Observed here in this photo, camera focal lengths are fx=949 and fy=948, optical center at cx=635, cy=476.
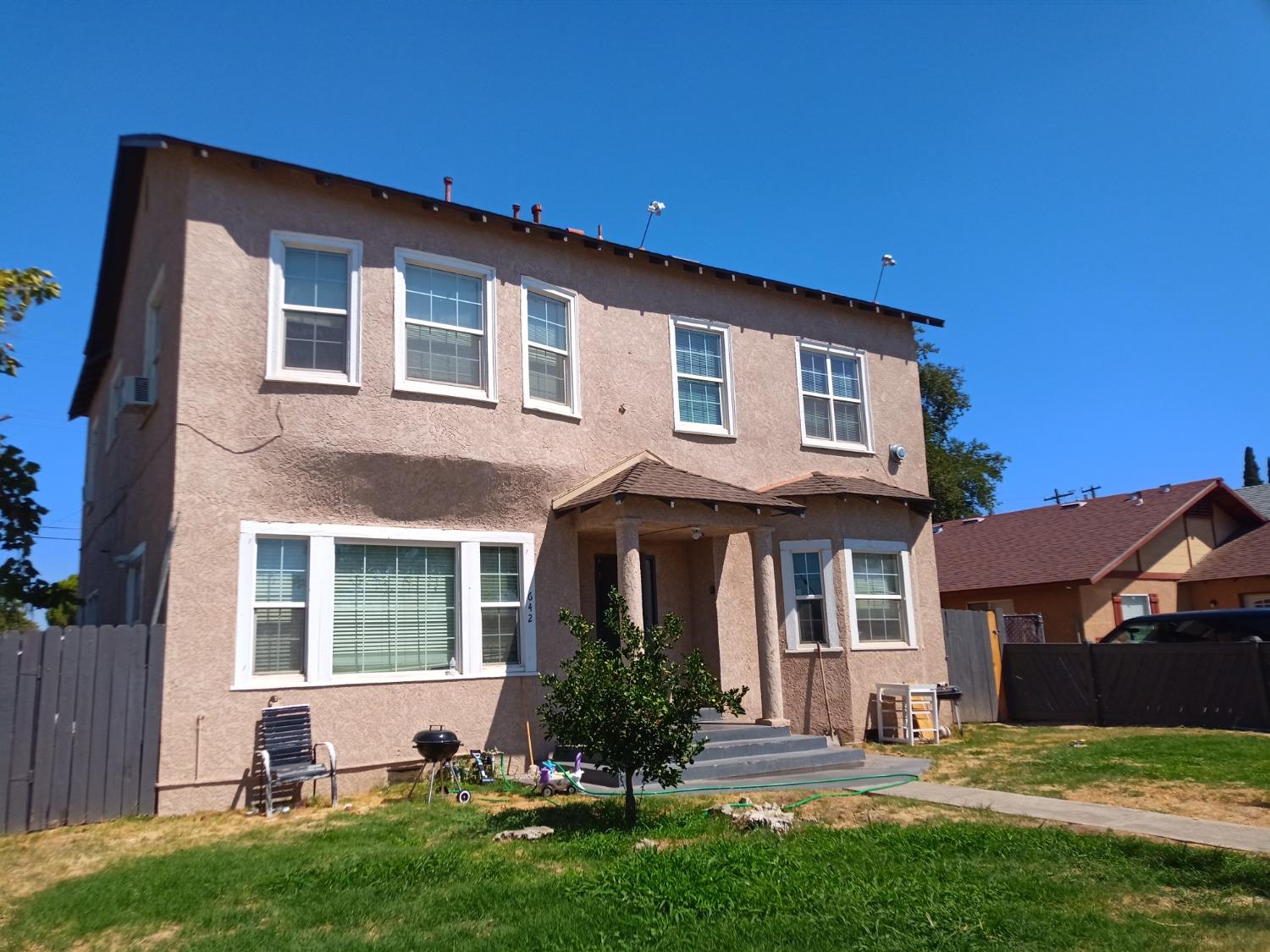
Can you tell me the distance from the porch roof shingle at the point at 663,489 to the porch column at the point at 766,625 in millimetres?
545

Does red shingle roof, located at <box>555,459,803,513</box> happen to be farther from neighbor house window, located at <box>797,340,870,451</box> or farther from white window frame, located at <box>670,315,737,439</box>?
neighbor house window, located at <box>797,340,870,451</box>

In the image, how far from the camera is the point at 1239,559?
82.7ft

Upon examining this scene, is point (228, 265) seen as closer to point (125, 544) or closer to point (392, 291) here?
point (392, 291)

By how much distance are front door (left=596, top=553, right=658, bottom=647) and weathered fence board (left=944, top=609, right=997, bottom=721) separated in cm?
651

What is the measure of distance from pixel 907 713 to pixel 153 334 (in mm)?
12261

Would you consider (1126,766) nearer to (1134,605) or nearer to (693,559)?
(693,559)

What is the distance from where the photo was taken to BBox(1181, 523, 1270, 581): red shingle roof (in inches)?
963

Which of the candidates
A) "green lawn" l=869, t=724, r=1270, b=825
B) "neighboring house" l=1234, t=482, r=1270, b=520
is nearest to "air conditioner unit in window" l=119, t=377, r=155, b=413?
"green lawn" l=869, t=724, r=1270, b=825

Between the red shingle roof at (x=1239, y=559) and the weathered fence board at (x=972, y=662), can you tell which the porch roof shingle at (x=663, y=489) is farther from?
the red shingle roof at (x=1239, y=559)

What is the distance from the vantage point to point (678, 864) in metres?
6.88

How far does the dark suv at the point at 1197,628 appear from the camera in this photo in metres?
16.8

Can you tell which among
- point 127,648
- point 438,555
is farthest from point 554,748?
point 127,648

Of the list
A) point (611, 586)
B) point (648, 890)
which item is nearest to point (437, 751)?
point (611, 586)

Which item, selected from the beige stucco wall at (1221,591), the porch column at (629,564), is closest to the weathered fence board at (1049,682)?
the beige stucco wall at (1221,591)
